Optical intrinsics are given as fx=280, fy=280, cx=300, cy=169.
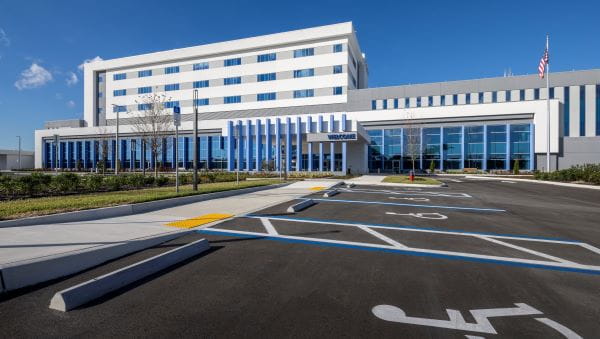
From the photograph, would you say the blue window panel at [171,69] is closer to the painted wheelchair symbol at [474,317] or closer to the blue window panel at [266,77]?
the blue window panel at [266,77]

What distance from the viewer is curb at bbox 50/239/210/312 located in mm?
3336

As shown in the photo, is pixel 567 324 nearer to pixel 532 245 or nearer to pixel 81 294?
pixel 532 245

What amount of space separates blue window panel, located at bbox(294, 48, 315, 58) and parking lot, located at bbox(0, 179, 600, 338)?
46610mm

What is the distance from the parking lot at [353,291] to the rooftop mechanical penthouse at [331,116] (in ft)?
102

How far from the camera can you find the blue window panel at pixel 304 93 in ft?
157

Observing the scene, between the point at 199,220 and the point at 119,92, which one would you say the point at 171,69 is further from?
Answer: the point at 199,220

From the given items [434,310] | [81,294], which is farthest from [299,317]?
[81,294]

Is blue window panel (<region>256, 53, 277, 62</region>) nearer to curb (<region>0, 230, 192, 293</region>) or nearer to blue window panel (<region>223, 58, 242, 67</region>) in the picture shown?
blue window panel (<region>223, 58, 242, 67</region>)

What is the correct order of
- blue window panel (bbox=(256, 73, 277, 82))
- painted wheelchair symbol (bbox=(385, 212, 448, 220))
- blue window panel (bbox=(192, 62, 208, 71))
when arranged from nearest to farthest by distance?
painted wheelchair symbol (bbox=(385, 212, 448, 220)), blue window panel (bbox=(256, 73, 277, 82)), blue window panel (bbox=(192, 62, 208, 71))

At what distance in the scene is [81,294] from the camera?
136 inches

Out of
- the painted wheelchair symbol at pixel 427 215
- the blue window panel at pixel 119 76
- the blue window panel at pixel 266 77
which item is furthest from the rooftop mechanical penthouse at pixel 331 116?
the painted wheelchair symbol at pixel 427 215

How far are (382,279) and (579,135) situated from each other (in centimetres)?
6151

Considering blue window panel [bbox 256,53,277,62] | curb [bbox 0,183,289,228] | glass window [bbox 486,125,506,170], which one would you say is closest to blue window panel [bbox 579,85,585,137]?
glass window [bbox 486,125,506,170]

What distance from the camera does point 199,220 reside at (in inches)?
333
